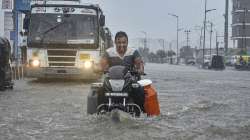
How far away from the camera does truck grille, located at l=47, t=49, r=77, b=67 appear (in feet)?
81.5

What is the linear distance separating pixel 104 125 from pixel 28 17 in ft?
52.1

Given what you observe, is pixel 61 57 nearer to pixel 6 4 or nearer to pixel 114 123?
pixel 6 4

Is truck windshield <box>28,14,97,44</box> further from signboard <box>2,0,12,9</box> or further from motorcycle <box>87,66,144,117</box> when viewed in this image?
motorcycle <box>87,66,144,117</box>

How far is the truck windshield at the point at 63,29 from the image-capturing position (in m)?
24.9

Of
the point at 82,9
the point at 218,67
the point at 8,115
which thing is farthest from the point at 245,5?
the point at 8,115

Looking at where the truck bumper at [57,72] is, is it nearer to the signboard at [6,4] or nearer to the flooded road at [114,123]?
the flooded road at [114,123]

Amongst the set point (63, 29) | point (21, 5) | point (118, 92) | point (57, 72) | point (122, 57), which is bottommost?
point (57, 72)

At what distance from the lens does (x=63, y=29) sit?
25203mm

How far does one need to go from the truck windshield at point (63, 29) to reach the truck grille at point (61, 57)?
350mm

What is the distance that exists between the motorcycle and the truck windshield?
47.4 ft

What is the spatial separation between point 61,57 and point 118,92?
49.2 feet

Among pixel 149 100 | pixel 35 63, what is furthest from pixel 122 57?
pixel 35 63

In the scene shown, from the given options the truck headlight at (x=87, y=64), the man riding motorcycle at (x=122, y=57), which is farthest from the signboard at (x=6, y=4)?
the man riding motorcycle at (x=122, y=57)

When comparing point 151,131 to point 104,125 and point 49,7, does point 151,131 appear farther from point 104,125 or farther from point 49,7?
point 49,7
